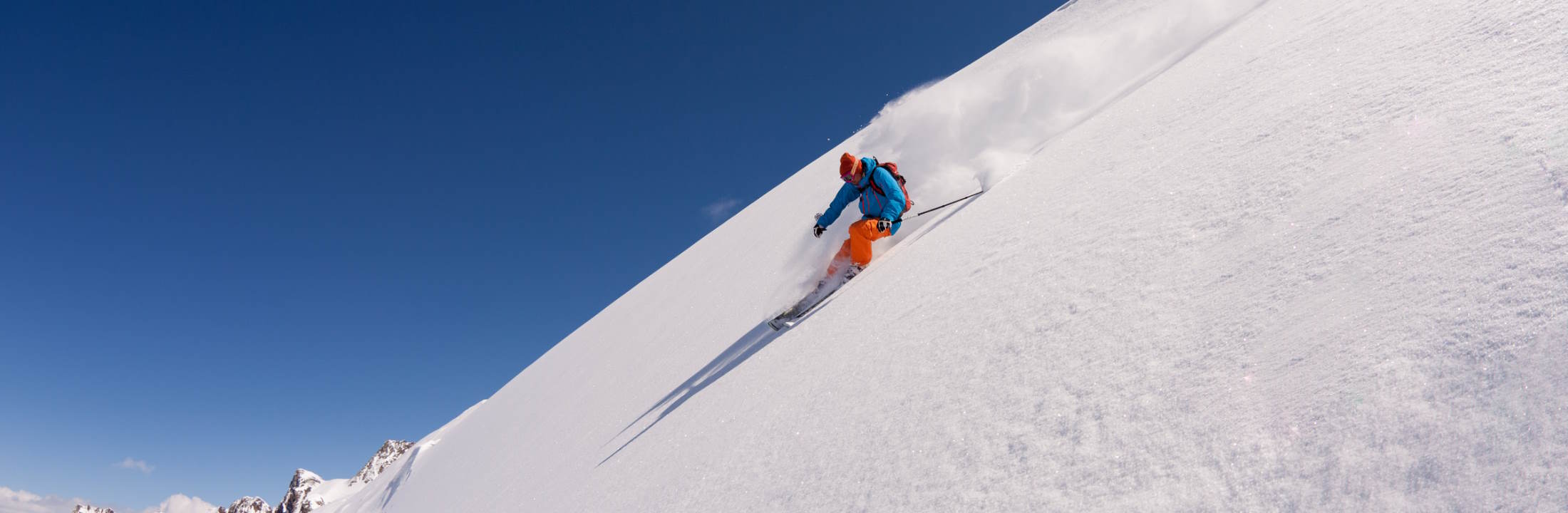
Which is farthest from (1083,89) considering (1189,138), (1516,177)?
(1516,177)

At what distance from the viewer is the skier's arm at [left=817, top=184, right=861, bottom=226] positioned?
7957 millimetres

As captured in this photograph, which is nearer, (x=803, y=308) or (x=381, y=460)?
(x=803, y=308)

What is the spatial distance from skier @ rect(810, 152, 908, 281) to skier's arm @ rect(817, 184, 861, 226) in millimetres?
78

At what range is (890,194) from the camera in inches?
293

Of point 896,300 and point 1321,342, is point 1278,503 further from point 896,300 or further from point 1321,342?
point 896,300

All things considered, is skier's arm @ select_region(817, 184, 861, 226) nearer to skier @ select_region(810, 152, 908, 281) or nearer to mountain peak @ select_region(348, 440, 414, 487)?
skier @ select_region(810, 152, 908, 281)

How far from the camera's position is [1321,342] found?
2.03 metres

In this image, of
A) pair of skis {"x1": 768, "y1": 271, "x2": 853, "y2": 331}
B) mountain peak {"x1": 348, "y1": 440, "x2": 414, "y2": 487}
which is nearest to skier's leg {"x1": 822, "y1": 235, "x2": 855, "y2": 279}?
pair of skis {"x1": 768, "y1": 271, "x2": 853, "y2": 331}

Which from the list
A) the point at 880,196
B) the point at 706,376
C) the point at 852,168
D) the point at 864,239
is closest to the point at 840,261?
the point at 864,239

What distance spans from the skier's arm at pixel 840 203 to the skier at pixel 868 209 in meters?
0.08

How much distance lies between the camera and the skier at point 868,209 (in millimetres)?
7207

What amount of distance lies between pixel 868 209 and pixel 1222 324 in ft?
17.4

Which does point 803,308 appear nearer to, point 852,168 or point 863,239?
point 863,239

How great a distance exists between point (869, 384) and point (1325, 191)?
7.08ft
